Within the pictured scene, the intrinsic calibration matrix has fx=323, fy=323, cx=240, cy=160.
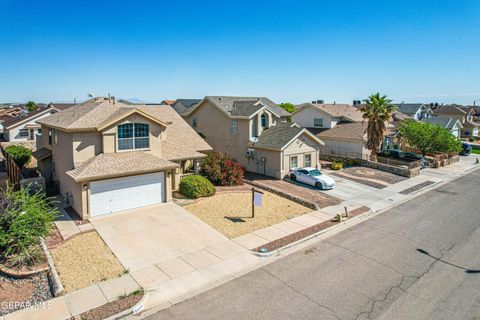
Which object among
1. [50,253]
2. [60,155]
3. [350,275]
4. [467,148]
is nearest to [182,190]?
[60,155]

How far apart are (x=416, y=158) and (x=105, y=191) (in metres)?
34.6

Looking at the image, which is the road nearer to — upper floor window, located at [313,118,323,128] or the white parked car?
the white parked car

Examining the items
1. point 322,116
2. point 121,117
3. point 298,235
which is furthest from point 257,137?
point 298,235

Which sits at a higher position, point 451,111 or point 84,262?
point 451,111

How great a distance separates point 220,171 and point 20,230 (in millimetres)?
14944

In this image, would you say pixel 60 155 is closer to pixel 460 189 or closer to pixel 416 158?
pixel 460 189

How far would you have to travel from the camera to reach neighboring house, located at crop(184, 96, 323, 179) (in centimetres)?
2905

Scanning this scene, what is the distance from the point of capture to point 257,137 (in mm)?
31469

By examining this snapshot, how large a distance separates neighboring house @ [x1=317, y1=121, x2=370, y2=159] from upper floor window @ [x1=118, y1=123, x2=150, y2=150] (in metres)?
25.4

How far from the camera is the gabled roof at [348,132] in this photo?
37.6 meters

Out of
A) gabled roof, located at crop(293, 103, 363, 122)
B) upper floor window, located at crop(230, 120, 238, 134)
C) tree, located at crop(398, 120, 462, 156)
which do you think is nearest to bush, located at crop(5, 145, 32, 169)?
upper floor window, located at crop(230, 120, 238, 134)

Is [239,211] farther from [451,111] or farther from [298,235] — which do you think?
[451,111]

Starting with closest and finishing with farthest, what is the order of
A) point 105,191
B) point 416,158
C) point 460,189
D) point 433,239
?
1. point 433,239
2. point 105,191
3. point 460,189
4. point 416,158

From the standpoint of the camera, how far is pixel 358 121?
141ft
